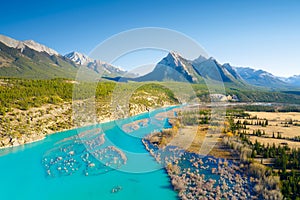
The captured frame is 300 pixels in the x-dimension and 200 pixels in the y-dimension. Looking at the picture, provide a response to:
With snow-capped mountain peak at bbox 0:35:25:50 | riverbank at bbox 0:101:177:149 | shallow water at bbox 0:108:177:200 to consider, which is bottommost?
shallow water at bbox 0:108:177:200

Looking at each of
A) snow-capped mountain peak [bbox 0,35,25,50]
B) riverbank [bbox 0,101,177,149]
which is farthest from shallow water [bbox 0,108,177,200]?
snow-capped mountain peak [bbox 0,35,25,50]

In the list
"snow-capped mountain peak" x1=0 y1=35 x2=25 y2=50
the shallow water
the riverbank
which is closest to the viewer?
the shallow water

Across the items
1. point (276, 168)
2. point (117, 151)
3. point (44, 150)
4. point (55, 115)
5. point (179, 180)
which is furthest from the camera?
point (55, 115)

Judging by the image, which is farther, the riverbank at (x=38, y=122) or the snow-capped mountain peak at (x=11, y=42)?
the snow-capped mountain peak at (x=11, y=42)

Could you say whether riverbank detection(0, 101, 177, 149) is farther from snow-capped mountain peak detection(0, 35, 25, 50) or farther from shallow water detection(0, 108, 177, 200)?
snow-capped mountain peak detection(0, 35, 25, 50)

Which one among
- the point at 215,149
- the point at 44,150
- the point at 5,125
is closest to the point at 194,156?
the point at 215,149

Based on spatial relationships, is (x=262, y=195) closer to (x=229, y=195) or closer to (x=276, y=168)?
(x=229, y=195)

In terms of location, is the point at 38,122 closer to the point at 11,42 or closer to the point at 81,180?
the point at 81,180

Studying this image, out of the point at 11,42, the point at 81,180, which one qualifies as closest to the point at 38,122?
the point at 81,180

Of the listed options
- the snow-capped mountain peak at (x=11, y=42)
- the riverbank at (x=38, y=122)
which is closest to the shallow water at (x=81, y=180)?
the riverbank at (x=38, y=122)

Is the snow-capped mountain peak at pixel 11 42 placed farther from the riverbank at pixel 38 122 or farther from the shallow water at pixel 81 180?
the shallow water at pixel 81 180

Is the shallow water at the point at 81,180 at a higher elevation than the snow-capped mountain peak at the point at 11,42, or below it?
below
